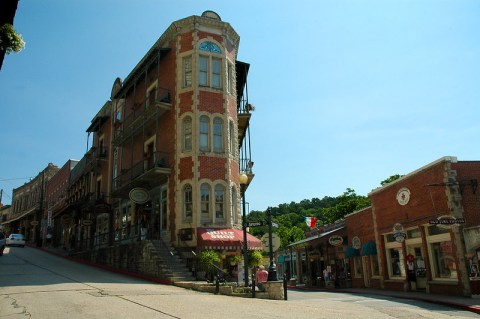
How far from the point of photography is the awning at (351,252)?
27.8 m

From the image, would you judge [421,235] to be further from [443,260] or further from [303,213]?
[303,213]

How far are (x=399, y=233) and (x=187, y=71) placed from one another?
1471cm

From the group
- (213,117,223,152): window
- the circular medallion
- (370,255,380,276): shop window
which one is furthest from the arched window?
(370,255,380,276): shop window

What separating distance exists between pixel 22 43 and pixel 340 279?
2882 cm

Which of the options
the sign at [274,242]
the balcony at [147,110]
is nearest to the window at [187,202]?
the balcony at [147,110]

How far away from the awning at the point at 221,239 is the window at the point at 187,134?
473 centimetres

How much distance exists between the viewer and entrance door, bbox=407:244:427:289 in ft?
68.7

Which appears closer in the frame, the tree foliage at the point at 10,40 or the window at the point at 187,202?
the tree foliage at the point at 10,40

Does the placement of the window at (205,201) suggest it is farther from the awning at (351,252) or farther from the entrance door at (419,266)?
the awning at (351,252)

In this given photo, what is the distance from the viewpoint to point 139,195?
970 inches

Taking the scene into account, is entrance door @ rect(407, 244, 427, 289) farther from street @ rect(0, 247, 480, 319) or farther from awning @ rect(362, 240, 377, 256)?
street @ rect(0, 247, 480, 319)

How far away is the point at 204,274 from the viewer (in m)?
19.8

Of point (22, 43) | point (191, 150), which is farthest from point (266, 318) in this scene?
point (191, 150)

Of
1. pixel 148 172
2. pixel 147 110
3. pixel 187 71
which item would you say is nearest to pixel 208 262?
pixel 148 172
